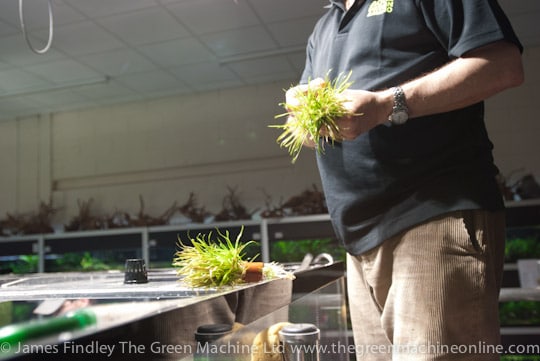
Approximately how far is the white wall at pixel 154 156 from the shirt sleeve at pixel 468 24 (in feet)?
13.2

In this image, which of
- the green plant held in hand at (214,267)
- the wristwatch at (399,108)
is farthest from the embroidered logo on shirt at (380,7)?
the green plant held in hand at (214,267)

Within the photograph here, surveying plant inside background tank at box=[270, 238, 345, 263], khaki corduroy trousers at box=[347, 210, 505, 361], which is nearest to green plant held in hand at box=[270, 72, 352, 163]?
khaki corduroy trousers at box=[347, 210, 505, 361]

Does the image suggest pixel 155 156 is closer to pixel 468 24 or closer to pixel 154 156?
pixel 154 156

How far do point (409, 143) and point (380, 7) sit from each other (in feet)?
0.95

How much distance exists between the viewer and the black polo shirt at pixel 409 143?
0.80 meters

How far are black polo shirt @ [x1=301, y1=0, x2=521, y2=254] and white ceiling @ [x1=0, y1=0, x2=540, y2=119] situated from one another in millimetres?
2635

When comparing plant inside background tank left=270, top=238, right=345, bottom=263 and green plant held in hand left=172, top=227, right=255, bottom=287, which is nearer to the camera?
green plant held in hand left=172, top=227, right=255, bottom=287

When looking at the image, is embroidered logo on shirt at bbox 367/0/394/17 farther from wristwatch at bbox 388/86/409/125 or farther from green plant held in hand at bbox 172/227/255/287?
green plant held in hand at bbox 172/227/255/287

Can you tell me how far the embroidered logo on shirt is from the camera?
0.90 meters

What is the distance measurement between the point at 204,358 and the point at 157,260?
3998 mm

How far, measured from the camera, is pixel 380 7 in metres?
0.91

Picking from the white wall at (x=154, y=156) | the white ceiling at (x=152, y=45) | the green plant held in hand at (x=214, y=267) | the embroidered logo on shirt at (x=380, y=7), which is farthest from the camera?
the white wall at (x=154, y=156)

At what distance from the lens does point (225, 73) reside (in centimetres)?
477

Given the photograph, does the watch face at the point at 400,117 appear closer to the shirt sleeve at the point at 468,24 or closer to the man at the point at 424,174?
the man at the point at 424,174
